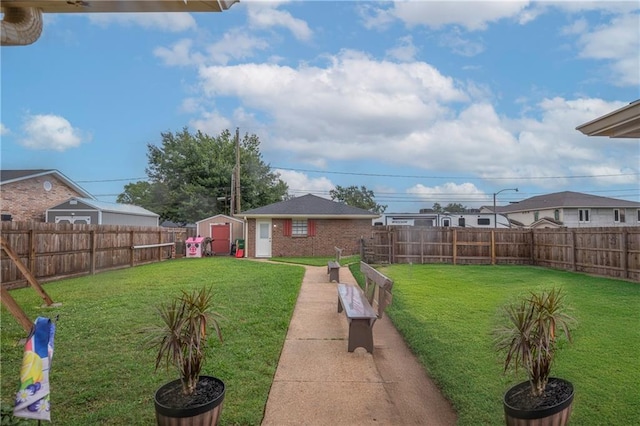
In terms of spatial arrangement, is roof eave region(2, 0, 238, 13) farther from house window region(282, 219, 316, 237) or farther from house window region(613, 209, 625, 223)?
house window region(613, 209, 625, 223)

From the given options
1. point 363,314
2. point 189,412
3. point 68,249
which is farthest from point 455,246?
point 189,412

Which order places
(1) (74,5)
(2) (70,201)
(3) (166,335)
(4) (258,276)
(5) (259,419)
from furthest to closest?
(2) (70,201) → (4) (258,276) → (5) (259,419) → (3) (166,335) → (1) (74,5)

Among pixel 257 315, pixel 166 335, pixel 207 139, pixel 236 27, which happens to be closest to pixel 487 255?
pixel 257 315

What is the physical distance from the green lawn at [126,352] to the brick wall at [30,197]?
456 inches

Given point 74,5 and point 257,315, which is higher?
point 74,5

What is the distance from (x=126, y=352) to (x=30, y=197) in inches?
755

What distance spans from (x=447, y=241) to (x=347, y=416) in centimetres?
1487

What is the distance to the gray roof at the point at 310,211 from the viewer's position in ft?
67.9

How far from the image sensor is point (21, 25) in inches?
68.9

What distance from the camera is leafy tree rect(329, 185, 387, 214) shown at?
64625mm

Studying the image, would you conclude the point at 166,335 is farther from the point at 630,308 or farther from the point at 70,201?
the point at 70,201

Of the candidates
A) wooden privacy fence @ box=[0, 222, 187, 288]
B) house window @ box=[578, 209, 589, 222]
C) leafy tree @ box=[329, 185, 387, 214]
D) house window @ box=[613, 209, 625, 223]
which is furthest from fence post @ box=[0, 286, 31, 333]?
leafy tree @ box=[329, 185, 387, 214]

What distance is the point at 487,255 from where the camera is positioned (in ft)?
55.9

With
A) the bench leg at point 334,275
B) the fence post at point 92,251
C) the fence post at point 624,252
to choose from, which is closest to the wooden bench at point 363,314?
the bench leg at point 334,275
